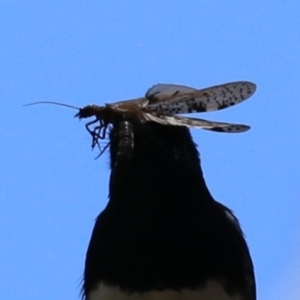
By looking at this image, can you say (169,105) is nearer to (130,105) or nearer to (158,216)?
(130,105)

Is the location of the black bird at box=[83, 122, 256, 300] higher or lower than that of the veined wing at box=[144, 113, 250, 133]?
lower

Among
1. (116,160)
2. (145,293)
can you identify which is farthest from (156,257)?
(116,160)

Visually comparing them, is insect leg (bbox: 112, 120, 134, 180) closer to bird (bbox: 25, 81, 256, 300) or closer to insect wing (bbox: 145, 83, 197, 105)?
bird (bbox: 25, 81, 256, 300)

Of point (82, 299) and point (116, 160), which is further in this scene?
point (82, 299)

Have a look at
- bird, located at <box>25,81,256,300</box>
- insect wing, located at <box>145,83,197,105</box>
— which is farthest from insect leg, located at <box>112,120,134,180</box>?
insect wing, located at <box>145,83,197,105</box>

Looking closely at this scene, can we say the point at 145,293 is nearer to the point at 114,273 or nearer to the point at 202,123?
the point at 114,273

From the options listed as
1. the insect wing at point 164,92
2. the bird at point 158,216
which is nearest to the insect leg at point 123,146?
the bird at point 158,216

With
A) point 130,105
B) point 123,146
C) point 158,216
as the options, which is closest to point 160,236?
point 158,216
